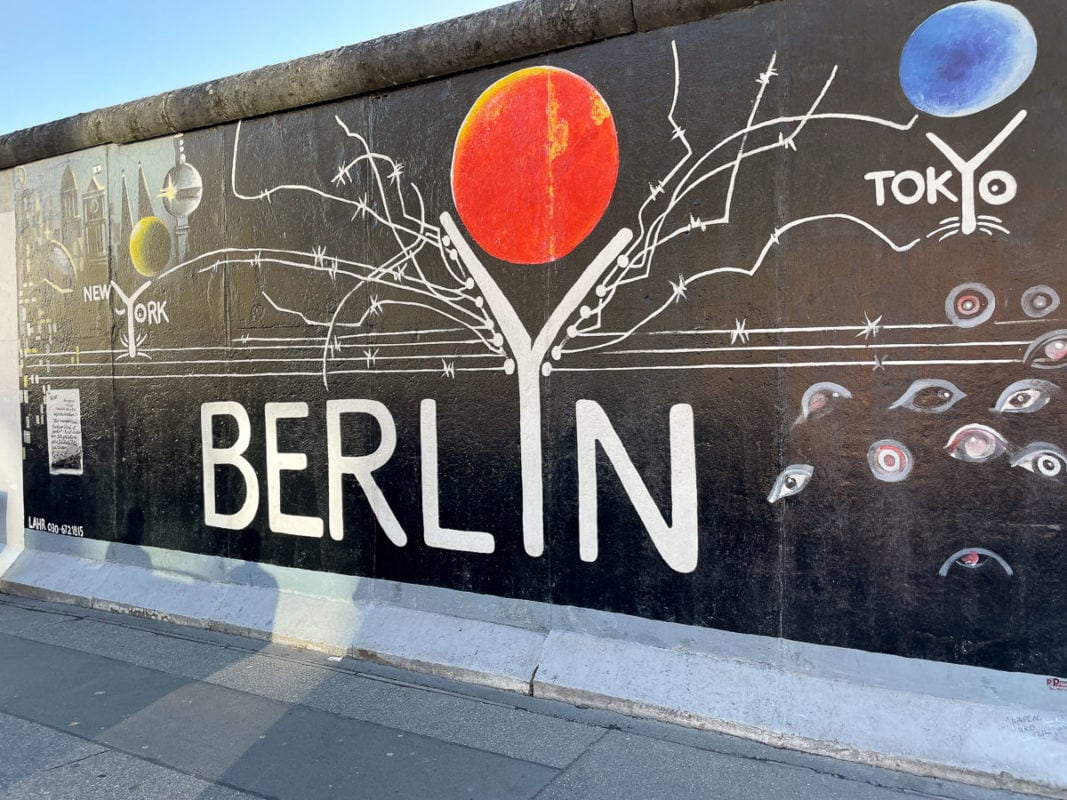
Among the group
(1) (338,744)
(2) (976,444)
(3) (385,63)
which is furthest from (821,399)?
(3) (385,63)

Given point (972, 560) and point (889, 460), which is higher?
point (889, 460)

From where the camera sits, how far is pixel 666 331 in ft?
15.9

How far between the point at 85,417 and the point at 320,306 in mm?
3187

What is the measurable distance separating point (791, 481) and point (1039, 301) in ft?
4.89

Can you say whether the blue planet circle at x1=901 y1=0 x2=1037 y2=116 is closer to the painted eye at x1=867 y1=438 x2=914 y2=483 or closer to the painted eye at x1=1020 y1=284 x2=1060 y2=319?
the painted eye at x1=1020 y1=284 x2=1060 y2=319

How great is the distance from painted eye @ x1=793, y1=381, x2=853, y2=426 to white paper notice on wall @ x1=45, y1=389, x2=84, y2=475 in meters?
6.75

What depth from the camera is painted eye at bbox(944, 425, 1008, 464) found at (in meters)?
4.02

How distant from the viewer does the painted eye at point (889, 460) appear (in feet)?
13.9

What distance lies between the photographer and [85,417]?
7.75m

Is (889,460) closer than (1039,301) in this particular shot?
No

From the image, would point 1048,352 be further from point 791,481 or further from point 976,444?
point 791,481

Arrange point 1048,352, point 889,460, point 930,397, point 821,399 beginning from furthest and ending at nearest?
point 821,399 < point 889,460 < point 930,397 < point 1048,352

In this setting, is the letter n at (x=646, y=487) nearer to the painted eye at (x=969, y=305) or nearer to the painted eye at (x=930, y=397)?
the painted eye at (x=930, y=397)

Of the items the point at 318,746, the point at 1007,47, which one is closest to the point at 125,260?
the point at 318,746
